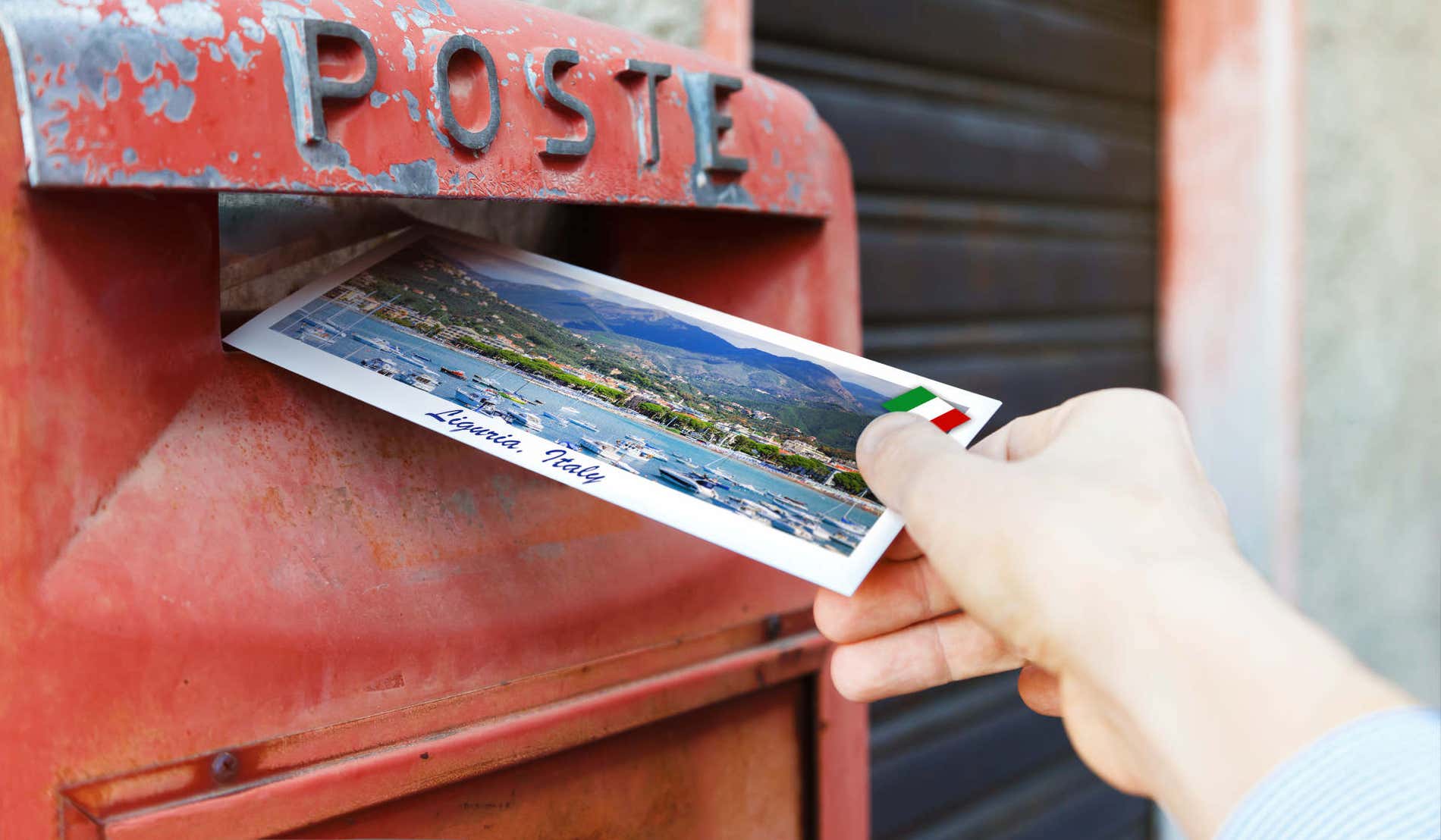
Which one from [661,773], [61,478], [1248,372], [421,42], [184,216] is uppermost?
[421,42]

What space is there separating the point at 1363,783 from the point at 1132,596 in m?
0.14

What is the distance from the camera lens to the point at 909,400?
2.68 ft

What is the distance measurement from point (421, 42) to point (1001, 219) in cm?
188

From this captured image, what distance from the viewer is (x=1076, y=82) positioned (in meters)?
2.49

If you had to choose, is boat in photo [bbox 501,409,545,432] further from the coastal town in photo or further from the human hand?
the human hand

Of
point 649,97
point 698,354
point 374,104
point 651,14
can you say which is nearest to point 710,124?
point 649,97

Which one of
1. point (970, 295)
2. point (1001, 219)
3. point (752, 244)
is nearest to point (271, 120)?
point (752, 244)

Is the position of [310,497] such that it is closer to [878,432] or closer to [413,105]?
[413,105]

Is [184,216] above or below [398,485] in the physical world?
above

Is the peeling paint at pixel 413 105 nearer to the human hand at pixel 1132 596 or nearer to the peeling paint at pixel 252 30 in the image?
the peeling paint at pixel 252 30

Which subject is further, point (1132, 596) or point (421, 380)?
point (421, 380)

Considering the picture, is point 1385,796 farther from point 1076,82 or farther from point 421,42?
point 1076,82

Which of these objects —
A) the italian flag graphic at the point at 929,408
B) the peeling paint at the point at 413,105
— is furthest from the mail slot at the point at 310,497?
the italian flag graphic at the point at 929,408

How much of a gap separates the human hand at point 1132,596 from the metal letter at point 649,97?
27 centimetres
